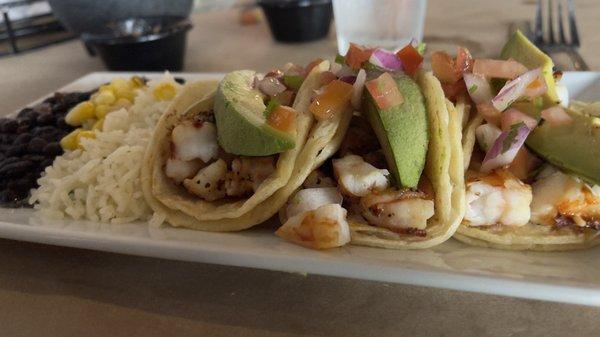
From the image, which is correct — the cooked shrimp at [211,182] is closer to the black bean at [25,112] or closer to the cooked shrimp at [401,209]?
the cooked shrimp at [401,209]

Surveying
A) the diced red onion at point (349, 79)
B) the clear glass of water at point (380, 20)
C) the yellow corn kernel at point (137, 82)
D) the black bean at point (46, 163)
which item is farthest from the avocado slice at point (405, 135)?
the clear glass of water at point (380, 20)

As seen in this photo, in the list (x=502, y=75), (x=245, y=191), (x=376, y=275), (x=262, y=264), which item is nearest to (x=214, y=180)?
(x=245, y=191)

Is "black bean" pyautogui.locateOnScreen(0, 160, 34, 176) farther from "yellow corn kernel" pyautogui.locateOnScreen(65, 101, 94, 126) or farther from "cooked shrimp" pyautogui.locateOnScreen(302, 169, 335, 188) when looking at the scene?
"cooked shrimp" pyautogui.locateOnScreen(302, 169, 335, 188)

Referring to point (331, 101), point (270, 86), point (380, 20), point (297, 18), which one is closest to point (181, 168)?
point (270, 86)

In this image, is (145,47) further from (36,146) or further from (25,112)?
(36,146)

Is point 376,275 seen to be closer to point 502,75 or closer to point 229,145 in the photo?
point 229,145

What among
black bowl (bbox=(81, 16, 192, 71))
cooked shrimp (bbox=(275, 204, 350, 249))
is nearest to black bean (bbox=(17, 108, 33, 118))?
black bowl (bbox=(81, 16, 192, 71))
